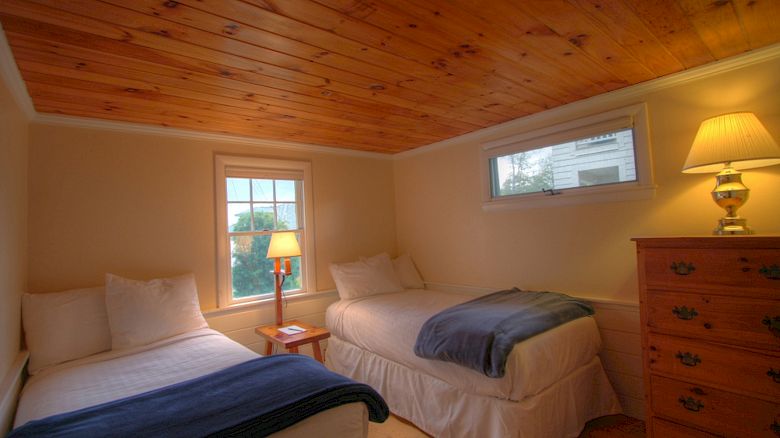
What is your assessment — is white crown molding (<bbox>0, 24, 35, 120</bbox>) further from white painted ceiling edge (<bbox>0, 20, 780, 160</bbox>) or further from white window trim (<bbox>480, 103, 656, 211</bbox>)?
white window trim (<bbox>480, 103, 656, 211</bbox>)

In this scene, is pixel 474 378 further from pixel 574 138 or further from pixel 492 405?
pixel 574 138

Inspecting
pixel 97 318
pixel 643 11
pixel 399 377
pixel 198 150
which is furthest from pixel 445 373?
pixel 198 150

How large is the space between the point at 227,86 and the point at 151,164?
1.18 m

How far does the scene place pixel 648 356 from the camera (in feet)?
6.19

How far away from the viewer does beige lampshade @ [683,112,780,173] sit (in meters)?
1.75

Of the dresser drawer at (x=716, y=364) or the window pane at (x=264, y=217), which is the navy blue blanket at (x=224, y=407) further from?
the window pane at (x=264, y=217)

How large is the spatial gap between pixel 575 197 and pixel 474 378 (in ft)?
4.95

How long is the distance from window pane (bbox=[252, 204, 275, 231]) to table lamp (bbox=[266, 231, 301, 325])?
265 mm

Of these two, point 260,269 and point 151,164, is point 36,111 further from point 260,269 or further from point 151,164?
point 260,269

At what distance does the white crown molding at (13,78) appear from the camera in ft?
5.06

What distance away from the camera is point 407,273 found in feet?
12.6

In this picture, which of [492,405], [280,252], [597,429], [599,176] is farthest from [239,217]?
[597,429]

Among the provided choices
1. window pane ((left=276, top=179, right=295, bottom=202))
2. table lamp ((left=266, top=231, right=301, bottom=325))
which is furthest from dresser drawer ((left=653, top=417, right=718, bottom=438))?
window pane ((left=276, top=179, right=295, bottom=202))

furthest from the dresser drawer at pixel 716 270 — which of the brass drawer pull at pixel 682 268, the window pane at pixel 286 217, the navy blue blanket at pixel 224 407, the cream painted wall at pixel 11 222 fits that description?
the cream painted wall at pixel 11 222
